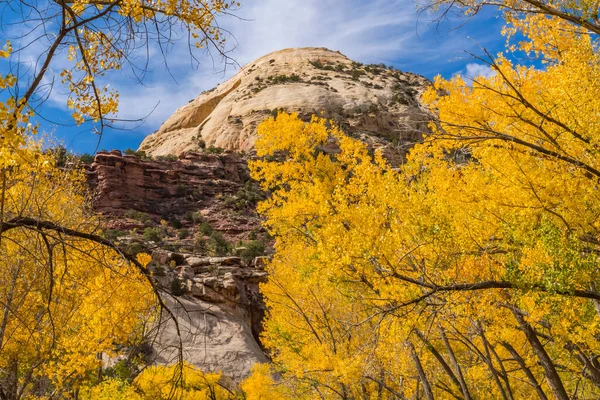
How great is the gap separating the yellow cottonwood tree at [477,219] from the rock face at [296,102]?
1959 inches

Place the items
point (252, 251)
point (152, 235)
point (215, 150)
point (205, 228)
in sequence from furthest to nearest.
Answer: point (215, 150) → point (205, 228) → point (152, 235) → point (252, 251)

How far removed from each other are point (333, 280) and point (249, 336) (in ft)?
73.3

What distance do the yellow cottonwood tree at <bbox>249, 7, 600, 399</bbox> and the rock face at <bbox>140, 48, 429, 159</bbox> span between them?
49.8 m

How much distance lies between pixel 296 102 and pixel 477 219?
6437 cm

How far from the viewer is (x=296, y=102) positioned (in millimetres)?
68625

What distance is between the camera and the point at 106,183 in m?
45.9

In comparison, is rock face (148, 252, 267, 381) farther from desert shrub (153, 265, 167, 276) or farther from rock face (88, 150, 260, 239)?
rock face (88, 150, 260, 239)

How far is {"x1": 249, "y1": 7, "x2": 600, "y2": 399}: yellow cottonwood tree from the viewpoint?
16.2ft

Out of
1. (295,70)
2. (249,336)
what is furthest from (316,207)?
(295,70)

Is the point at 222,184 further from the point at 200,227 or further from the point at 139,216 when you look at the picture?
the point at 139,216

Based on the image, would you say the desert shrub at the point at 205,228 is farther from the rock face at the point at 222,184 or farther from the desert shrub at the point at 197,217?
the desert shrub at the point at 197,217

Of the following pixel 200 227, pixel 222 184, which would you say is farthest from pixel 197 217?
pixel 222 184

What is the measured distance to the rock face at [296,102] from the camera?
6656cm

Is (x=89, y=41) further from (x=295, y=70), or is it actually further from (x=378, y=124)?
(x=295, y=70)
